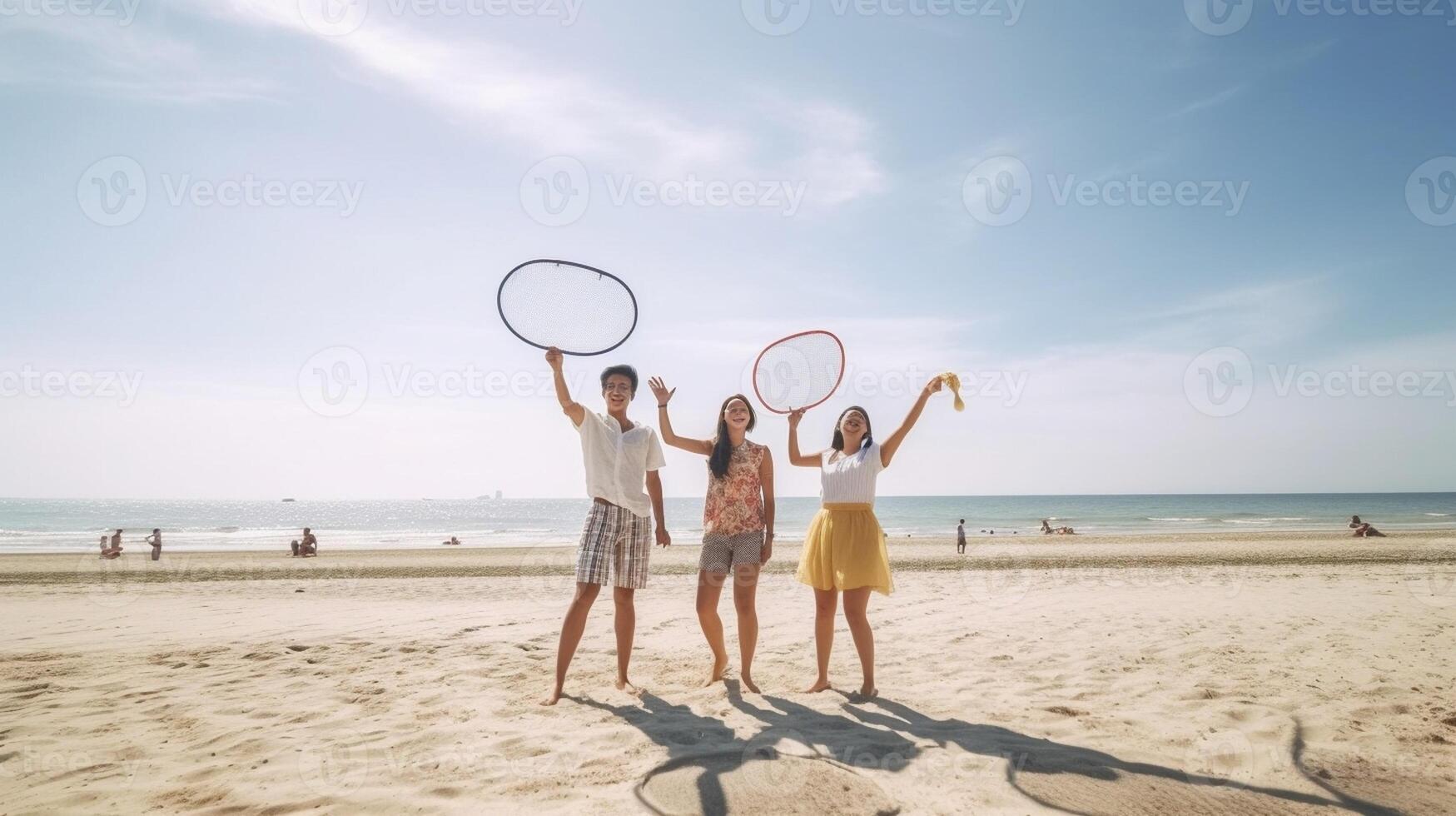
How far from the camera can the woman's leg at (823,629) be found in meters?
5.06

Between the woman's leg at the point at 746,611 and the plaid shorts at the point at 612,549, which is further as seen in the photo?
the woman's leg at the point at 746,611

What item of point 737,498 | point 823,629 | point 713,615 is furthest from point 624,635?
point 823,629

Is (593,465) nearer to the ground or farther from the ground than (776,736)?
farther from the ground

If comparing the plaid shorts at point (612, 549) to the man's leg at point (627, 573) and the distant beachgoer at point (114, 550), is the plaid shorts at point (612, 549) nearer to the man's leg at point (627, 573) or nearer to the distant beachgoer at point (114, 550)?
the man's leg at point (627, 573)

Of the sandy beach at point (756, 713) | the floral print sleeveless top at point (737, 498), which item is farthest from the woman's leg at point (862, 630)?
the floral print sleeveless top at point (737, 498)

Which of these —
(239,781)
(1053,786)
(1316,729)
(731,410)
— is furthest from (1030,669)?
(239,781)

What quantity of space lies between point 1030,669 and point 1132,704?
101cm

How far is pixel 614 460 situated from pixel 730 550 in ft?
3.83

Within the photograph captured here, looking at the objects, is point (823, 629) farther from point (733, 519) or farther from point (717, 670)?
point (733, 519)

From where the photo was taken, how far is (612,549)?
489 centimetres

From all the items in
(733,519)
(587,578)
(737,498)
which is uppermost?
(737,498)

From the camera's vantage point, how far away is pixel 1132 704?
4.53 meters

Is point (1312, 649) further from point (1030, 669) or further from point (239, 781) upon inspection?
point (239, 781)

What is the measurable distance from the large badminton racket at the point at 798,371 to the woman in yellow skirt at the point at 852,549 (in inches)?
25.2
